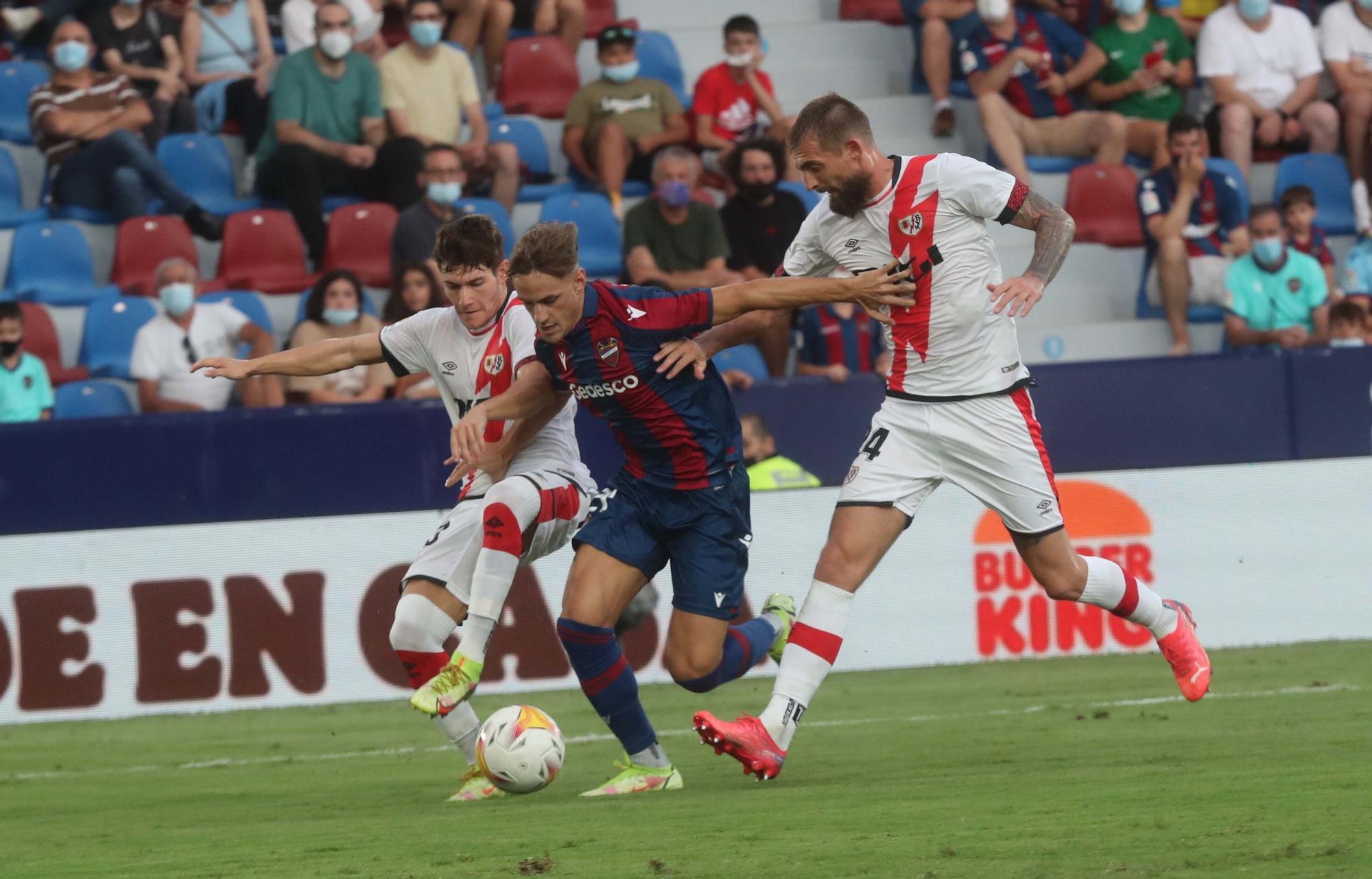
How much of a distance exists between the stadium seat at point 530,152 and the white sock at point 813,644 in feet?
27.6

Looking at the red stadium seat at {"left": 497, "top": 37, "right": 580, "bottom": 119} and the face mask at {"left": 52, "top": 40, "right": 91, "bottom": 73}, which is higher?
the face mask at {"left": 52, "top": 40, "right": 91, "bottom": 73}

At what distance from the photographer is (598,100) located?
47.5ft

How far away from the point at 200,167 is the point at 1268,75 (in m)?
8.85

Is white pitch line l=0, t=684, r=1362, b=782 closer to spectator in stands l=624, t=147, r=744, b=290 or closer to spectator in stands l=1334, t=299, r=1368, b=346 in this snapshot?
spectator in stands l=1334, t=299, r=1368, b=346

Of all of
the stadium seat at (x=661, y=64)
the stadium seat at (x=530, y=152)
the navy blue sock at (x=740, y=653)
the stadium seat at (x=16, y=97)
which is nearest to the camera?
the navy blue sock at (x=740, y=653)

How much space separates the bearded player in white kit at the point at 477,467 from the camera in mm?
6938

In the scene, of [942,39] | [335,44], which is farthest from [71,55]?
[942,39]

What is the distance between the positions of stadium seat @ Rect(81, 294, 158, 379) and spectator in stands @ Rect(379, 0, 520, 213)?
2.50m

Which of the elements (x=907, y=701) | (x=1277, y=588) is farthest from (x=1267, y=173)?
(x=907, y=701)

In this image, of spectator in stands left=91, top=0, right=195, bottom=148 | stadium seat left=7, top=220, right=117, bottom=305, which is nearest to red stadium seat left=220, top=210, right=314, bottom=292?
stadium seat left=7, top=220, right=117, bottom=305

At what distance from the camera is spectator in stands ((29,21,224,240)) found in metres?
13.8

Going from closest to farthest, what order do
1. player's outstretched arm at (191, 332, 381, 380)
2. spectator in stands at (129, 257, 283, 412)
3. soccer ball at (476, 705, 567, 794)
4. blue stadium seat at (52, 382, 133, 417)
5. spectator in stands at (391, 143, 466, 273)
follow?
soccer ball at (476, 705, 567, 794), player's outstretched arm at (191, 332, 381, 380), spectator in stands at (129, 257, 283, 412), blue stadium seat at (52, 382, 133, 417), spectator in stands at (391, 143, 466, 273)

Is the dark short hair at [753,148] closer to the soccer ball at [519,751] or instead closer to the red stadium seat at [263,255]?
the red stadium seat at [263,255]

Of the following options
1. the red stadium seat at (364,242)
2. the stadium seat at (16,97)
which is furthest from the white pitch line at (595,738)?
the stadium seat at (16,97)
